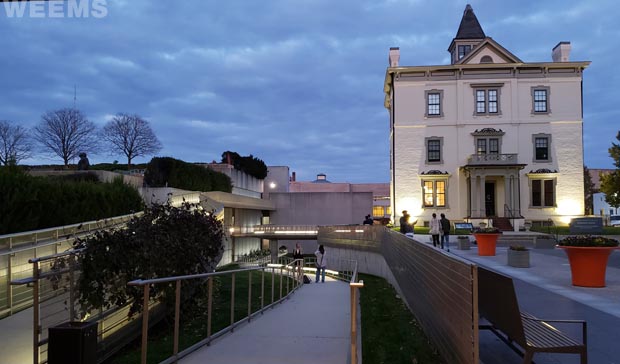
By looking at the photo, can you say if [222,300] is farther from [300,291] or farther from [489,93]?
[489,93]

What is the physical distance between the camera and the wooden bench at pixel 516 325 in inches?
192

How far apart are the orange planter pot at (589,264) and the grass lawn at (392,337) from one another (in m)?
3.98

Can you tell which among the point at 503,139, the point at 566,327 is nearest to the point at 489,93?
the point at 503,139

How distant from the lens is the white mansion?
3972 centimetres

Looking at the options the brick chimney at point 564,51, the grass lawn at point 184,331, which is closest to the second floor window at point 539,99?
the brick chimney at point 564,51

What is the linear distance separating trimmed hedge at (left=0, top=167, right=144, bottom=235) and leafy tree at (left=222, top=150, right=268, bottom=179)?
33.5 metres

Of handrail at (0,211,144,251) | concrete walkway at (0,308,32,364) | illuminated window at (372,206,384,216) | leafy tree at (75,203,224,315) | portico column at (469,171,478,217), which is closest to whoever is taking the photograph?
concrete walkway at (0,308,32,364)

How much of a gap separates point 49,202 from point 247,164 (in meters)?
39.2

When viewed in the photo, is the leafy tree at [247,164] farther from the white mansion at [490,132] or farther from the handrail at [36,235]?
the handrail at [36,235]

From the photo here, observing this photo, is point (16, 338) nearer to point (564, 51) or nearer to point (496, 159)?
point (496, 159)

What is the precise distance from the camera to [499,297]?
5391 millimetres

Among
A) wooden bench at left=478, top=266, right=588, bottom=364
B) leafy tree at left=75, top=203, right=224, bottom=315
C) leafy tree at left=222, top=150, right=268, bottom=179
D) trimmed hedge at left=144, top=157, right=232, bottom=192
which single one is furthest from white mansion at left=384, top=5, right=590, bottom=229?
wooden bench at left=478, top=266, right=588, bottom=364

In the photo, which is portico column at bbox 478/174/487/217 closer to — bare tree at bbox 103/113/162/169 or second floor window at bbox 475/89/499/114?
second floor window at bbox 475/89/499/114

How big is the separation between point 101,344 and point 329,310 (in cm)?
521
